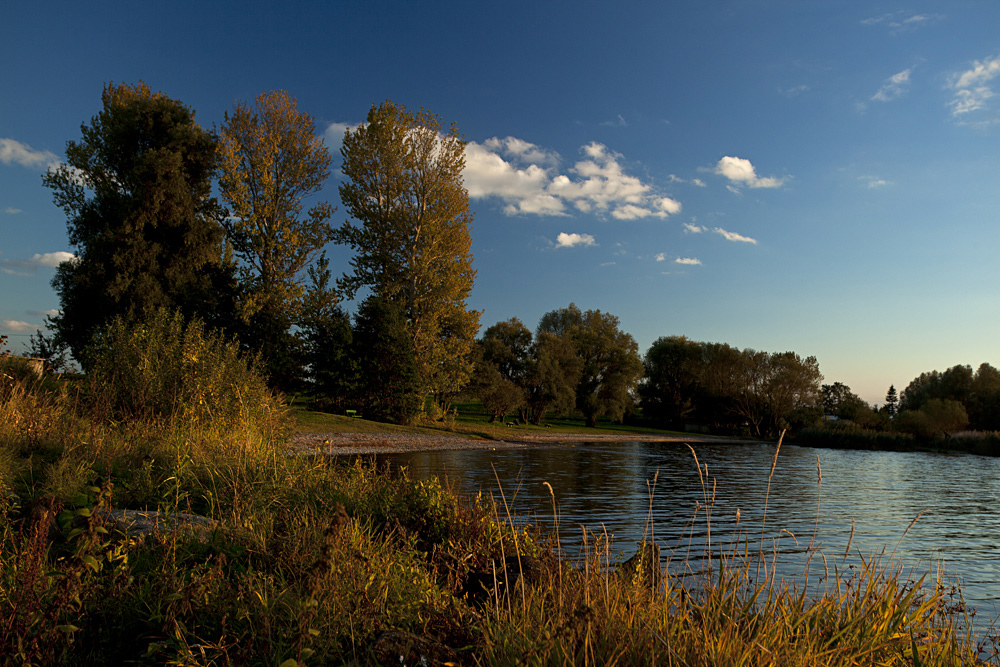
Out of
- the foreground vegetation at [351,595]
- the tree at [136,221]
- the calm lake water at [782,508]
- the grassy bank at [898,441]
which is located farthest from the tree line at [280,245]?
the grassy bank at [898,441]

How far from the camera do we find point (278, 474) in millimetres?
6695

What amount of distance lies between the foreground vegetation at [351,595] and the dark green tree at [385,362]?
80.5 ft

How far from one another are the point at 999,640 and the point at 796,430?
61.4m

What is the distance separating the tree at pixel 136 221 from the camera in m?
25.7

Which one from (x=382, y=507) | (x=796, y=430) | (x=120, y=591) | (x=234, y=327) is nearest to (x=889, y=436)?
(x=796, y=430)

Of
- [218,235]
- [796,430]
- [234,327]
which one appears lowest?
[796,430]

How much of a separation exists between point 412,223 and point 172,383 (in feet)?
74.1

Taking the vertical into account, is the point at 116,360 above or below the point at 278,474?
above

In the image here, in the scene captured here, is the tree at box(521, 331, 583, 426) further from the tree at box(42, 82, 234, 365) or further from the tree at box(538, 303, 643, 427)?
the tree at box(42, 82, 234, 365)

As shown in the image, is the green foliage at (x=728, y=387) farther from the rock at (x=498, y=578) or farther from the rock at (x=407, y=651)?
the rock at (x=407, y=651)

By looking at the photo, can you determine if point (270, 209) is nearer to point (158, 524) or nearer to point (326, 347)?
point (326, 347)

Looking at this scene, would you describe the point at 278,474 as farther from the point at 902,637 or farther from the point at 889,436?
the point at 889,436

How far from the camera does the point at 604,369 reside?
197ft

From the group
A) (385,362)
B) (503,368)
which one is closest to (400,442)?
(385,362)
